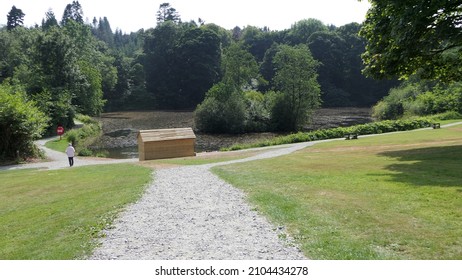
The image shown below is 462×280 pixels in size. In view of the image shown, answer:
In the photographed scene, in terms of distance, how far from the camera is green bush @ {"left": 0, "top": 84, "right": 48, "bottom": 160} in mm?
30000

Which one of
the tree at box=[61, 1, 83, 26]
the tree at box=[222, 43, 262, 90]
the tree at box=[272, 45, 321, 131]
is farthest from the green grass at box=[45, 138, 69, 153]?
the tree at box=[61, 1, 83, 26]

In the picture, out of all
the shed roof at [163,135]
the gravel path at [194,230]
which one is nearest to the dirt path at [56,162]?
the shed roof at [163,135]

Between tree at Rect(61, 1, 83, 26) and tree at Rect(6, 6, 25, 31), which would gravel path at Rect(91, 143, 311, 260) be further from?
tree at Rect(61, 1, 83, 26)

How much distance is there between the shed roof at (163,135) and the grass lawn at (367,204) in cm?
1145

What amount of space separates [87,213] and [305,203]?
A: 6715 millimetres

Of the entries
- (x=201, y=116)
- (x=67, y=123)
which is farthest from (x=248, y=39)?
(x=67, y=123)

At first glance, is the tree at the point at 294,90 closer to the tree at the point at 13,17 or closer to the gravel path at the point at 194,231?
the gravel path at the point at 194,231

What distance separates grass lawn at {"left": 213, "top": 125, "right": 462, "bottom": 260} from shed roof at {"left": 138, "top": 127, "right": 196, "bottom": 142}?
37.6ft

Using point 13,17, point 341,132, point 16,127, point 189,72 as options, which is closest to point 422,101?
point 341,132

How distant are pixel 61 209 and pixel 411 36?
15.8 meters

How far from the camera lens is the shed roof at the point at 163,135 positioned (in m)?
29.7

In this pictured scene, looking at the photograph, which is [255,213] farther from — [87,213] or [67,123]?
[67,123]

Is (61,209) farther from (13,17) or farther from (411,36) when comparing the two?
(13,17)

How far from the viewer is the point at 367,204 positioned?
11.0 meters
